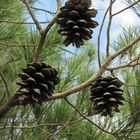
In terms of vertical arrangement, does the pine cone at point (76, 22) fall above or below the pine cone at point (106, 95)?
above

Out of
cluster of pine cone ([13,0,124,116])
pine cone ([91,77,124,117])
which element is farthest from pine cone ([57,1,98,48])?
pine cone ([91,77,124,117])

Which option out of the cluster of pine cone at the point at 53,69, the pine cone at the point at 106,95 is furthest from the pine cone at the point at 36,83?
the pine cone at the point at 106,95

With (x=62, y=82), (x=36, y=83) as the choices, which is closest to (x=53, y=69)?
(x=36, y=83)

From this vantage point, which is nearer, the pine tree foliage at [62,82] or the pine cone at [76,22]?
the pine cone at [76,22]

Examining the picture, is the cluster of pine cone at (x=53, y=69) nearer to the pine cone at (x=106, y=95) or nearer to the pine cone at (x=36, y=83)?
the pine cone at (x=36, y=83)

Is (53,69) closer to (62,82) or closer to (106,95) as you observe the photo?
(106,95)
